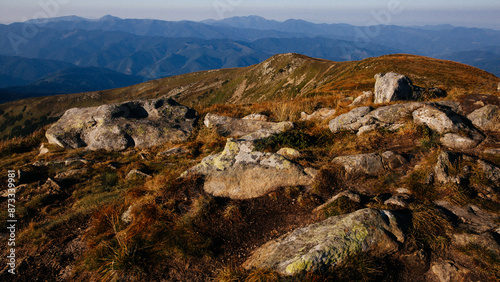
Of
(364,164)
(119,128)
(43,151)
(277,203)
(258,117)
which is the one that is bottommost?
(43,151)

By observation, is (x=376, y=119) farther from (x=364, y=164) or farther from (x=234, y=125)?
(x=234, y=125)

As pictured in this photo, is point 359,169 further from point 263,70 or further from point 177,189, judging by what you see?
point 263,70

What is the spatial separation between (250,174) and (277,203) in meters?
1.32

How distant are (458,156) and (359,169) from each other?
2781mm

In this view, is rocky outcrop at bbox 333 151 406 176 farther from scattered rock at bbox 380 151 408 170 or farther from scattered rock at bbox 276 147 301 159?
scattered rock at bbox 276 147 301 159

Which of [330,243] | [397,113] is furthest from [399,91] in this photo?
[330,243]

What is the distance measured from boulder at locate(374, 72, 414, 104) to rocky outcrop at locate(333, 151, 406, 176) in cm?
1083

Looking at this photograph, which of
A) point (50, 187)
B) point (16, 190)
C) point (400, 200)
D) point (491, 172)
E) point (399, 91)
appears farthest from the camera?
point (399, 91)

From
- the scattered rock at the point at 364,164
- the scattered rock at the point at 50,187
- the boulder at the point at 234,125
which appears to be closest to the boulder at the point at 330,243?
the scattered rock at the point at 364,164

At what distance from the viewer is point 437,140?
858 cm

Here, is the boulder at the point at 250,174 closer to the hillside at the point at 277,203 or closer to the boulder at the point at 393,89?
the hillside at the point at 277,203

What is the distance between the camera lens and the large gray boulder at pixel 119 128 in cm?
1358

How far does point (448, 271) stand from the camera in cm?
438

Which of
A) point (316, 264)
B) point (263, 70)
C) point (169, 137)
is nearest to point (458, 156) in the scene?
point (316, 264)
